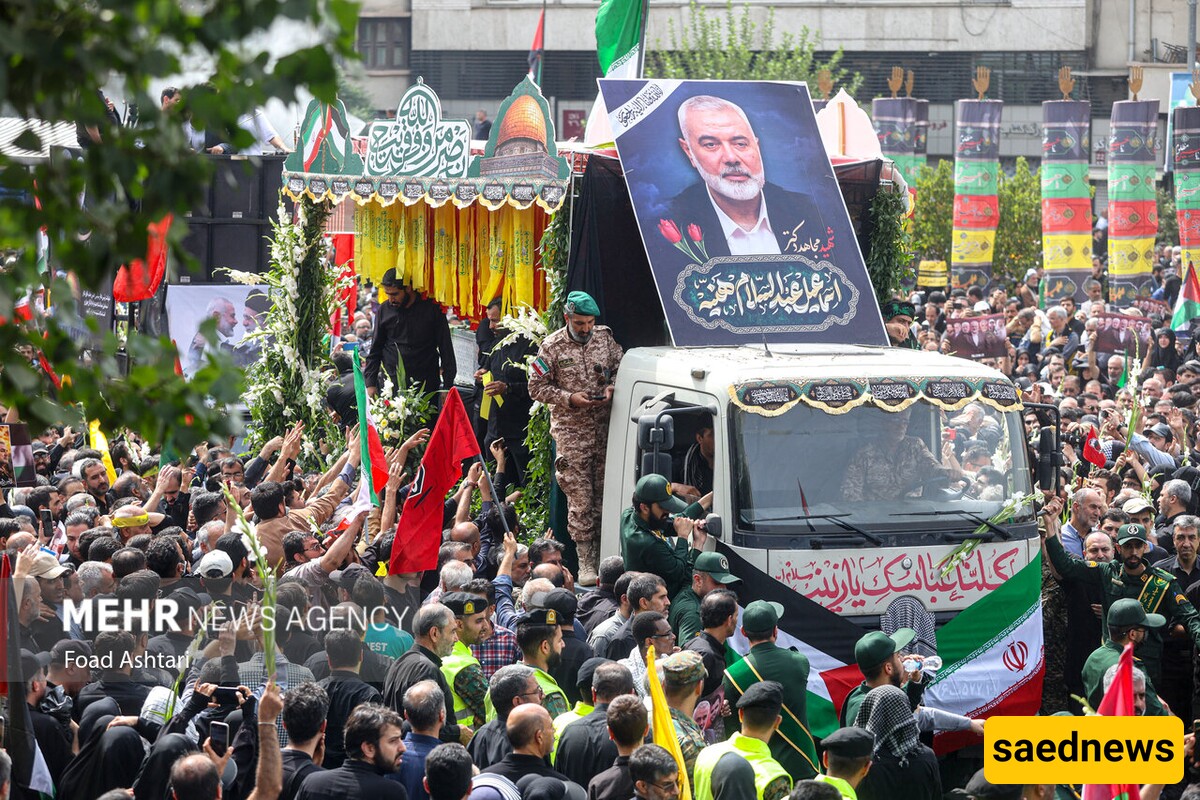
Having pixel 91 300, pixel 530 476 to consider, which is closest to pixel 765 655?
pixel 530 476

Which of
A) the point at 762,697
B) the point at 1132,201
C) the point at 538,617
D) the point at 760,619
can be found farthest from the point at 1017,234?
the point at 762,697

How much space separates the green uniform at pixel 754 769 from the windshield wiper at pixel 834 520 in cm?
266

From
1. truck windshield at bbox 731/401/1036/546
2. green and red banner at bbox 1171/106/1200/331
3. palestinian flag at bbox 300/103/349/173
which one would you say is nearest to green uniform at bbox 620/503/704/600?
truck windshield at bbox 731/401/1036/546

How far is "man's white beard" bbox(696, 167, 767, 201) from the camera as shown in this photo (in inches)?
450

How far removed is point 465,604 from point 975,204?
2190 centimetres

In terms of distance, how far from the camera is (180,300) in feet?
56.7

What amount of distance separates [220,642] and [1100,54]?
55.3 m

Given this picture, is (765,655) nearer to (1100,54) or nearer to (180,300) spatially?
(180,300)

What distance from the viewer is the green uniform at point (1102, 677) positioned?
7461mm

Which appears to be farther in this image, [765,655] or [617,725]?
[765,655]

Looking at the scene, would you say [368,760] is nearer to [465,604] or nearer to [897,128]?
[465,604]

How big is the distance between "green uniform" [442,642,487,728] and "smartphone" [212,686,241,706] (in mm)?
1233

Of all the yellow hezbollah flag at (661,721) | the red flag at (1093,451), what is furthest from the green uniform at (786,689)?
the red flag at (1093,451)

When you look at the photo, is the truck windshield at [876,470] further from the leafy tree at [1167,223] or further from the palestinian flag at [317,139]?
the leafy tree at [1167,223]
